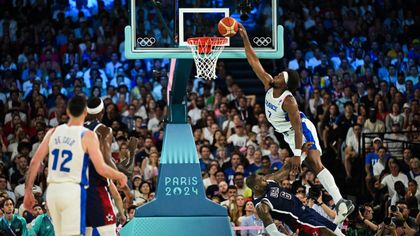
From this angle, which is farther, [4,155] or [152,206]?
[4,155]

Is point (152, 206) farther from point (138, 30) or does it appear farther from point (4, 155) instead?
point (4, 155)

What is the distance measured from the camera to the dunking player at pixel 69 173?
1017 centimetres

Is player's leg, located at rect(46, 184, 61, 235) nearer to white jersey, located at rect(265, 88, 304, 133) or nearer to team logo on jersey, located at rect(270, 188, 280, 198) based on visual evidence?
team logo on jersey, located at rect(270, 188, 280, 198)

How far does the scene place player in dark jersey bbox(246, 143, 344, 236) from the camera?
41.9 ft

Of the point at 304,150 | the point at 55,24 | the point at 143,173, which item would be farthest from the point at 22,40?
the point at 304,150

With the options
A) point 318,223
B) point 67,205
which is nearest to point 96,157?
point 67,205

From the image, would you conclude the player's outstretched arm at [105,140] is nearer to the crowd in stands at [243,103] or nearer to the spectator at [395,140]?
the crowd in stands at [243,103]

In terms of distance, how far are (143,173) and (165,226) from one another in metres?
4.45

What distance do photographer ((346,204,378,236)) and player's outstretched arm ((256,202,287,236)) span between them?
2.90 m

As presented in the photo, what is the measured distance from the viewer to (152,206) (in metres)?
13.6

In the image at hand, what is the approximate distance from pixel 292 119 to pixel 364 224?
12.4 feet

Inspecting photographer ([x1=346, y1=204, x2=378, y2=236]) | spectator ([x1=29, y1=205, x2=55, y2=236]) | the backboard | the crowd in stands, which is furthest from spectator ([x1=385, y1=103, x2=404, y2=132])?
spectator ([x1=29, y1=205, x2=55, y2=236])

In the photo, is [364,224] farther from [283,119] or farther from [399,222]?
[283,119]

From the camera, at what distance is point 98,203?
1099 cm
